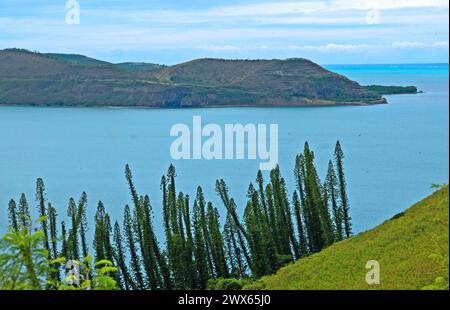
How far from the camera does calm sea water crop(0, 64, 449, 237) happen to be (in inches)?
2315

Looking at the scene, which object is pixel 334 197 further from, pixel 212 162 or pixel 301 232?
pixel 212 162

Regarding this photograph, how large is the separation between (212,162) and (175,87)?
89.8 m

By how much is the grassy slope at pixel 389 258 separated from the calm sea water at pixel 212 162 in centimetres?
432

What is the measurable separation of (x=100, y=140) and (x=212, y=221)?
64.0 meters

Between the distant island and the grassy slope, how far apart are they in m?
127

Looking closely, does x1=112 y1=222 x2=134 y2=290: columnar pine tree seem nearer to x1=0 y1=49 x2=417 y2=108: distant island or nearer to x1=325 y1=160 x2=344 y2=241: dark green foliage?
x1=325 y1=160 x2=344 y2=241: dark green foliage

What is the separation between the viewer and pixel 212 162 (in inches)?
3078

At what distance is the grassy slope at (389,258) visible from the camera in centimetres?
2153

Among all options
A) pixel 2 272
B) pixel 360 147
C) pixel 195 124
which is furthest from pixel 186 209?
pixel 195 124

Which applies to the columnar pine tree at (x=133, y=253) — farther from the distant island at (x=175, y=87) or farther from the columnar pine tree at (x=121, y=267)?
the distant island at (x=175, y=87)

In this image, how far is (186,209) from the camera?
40.5m

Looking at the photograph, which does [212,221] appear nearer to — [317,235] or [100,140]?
[317,235]

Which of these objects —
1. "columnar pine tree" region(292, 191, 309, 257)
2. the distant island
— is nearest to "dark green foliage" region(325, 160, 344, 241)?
"columnar pine tree" region(292, 191, 309, 257)

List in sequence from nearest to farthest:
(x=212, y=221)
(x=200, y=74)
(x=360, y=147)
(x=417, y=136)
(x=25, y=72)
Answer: (x=212, y=221) → (x=360, y=147) → (x=417, y=136) → (x=25, y=72) → (x=200, y=74)
